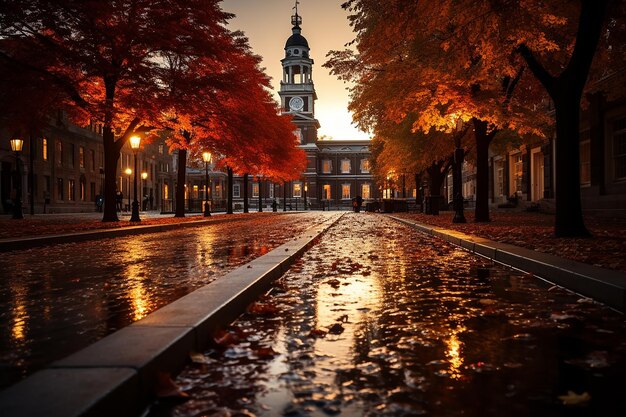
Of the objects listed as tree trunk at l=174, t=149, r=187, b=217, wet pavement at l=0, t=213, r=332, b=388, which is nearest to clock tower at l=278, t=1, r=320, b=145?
tree trunk at l=174, t=149, r=187, b=217

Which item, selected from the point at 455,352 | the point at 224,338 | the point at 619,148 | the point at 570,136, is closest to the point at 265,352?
the point at 224,338

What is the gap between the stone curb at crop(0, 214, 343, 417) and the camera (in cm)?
226

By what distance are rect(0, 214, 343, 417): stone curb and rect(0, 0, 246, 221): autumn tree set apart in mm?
15973

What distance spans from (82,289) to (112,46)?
15.3 m

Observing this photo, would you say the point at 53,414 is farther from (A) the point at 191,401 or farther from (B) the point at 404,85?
(B) the point at 404,85

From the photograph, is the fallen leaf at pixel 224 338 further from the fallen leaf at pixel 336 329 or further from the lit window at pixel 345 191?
the lit window at pixel 345 191

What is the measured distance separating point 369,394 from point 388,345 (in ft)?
3.40

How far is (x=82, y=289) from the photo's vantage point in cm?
625

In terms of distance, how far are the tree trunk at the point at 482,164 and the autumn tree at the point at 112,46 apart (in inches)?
418

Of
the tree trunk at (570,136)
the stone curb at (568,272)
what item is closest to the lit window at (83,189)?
the stone curb at (568,272)

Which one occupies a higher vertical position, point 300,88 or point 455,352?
point 300,88

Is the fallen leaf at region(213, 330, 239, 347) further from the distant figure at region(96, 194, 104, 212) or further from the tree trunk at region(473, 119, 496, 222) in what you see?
the distant figure at region(96, 194, 104, 212)

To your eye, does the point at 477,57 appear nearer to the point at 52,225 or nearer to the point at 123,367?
the point at 52,225

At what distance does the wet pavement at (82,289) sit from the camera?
149 inches
